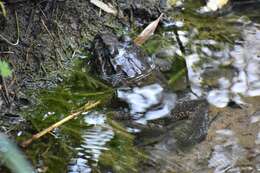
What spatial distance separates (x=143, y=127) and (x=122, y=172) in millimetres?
418

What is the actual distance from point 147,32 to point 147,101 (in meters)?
0.76

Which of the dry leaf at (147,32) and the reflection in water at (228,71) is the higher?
the dry leaf at (147,32)

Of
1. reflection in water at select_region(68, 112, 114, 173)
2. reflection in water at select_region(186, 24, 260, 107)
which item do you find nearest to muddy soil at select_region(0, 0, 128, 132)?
reflection in water at select_region(68, 112, 114, 173)

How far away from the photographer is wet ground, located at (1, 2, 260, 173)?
8.41ft

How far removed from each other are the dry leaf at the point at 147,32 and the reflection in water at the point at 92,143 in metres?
0.85

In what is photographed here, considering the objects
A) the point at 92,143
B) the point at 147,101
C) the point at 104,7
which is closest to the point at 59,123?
the point at 92,143

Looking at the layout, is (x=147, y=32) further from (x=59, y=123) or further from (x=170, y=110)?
(x=59, y=123)

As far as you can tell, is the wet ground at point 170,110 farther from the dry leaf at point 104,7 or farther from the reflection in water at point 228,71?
the dry leaf at point 104,7

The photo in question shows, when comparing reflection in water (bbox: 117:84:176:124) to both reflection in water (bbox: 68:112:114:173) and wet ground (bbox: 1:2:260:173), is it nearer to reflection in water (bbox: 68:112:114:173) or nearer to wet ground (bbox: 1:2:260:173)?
wet ground (bbox: 1:2:260:173)

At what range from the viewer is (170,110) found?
2.98m

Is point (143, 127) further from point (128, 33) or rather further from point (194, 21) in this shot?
point (194, 21)

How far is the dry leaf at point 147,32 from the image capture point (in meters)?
3.53

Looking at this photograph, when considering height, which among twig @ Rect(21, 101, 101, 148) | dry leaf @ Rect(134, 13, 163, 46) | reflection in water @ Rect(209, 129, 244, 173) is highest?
dry leaf @ Rect(134, 13, 163, 46)

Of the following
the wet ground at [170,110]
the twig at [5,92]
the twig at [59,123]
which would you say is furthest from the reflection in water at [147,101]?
the twig at [5,92]
